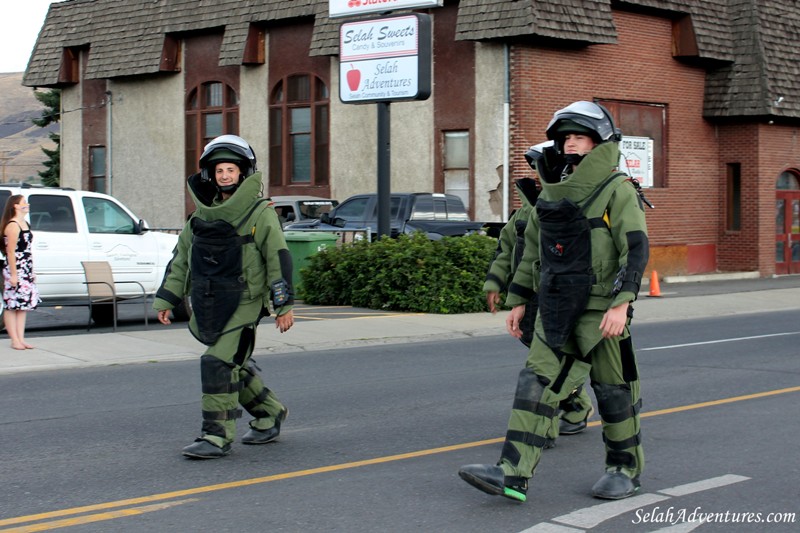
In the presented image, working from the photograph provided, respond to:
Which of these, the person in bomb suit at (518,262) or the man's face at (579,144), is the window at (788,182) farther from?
the man's face at (579,144)

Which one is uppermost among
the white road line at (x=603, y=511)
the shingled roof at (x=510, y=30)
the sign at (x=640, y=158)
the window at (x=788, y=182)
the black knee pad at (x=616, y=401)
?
the shingled roof at (x=510, y=30)

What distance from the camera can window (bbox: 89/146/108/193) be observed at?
112ft

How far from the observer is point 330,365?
40.5 ft

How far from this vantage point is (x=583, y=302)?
5.89m

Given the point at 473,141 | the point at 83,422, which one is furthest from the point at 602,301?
the point at 473,141

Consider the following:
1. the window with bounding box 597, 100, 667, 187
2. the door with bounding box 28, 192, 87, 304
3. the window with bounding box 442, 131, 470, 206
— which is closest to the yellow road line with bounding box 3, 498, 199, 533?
the door with bounding box 28, 192, 87, 304

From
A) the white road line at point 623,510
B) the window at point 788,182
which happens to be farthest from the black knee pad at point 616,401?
the window at point 788,182

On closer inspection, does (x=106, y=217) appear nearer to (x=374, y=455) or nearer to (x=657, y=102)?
(x=374, y=455)

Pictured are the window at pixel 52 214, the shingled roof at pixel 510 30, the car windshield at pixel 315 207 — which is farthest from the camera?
the car windshield at pixel 315 207

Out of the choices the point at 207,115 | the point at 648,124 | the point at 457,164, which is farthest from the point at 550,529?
the point at 207,115

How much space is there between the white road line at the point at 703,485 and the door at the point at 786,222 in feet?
81.1

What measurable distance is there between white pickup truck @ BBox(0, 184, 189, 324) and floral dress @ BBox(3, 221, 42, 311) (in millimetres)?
2324

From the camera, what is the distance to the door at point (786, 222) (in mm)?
30234

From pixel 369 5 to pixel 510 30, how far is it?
4896mm
